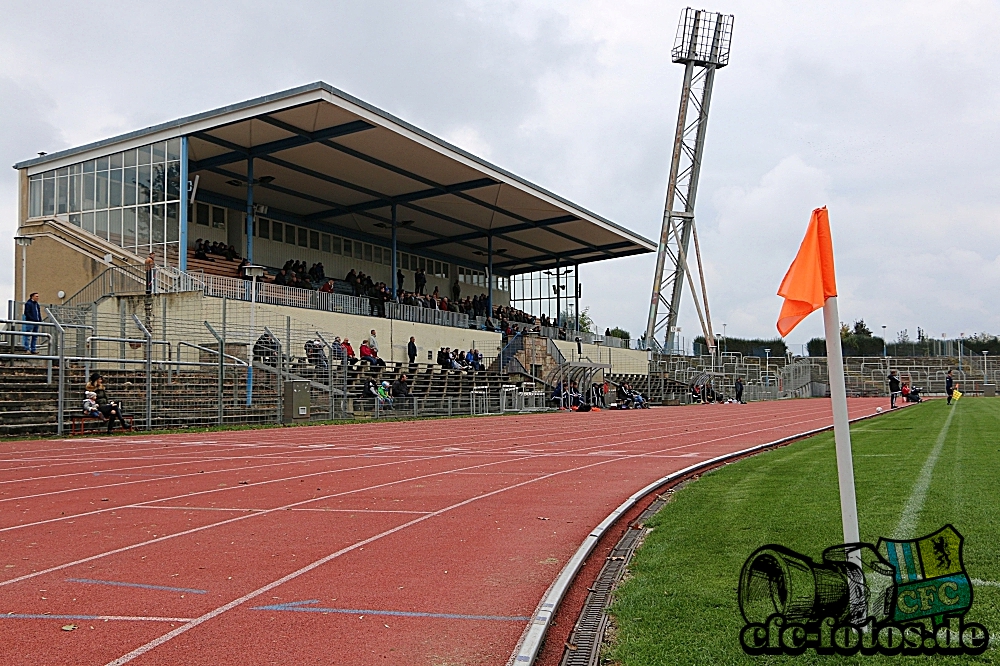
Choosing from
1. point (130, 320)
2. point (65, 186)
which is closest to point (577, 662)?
point (130, 320)

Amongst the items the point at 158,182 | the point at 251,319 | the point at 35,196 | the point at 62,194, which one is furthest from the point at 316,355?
Answer: the point at 35,196

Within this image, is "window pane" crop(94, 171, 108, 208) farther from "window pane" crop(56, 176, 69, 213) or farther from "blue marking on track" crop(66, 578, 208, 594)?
"blue marking on track" crop(66, 578, 208, 594)

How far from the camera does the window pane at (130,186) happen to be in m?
35.2

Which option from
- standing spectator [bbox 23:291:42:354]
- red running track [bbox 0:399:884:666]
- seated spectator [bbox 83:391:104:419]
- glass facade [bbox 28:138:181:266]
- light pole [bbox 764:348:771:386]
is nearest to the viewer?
red running track [bbox 0:399:884:666]

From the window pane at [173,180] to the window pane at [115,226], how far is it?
2.68m

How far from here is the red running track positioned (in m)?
4.61

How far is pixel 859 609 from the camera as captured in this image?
4.11 meters

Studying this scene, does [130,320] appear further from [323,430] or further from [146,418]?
[323,430]

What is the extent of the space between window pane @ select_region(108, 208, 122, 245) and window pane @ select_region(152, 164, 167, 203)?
6.47 feet

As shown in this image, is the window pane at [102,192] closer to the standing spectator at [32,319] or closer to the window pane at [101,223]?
the window pane at [101,223]

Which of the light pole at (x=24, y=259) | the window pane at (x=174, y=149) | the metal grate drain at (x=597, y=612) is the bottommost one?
the metal grate drain at (x=597, y=612)

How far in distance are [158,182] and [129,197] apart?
5.46 ft

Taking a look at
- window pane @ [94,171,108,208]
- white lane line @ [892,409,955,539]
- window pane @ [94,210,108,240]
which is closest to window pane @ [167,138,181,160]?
window pane @ [94,171,108,208]

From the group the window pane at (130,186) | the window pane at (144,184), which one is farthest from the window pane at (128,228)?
the window pane at (144,184)
